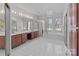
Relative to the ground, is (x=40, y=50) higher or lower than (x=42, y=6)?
lower

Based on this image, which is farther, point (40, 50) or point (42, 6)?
point (42, 6)

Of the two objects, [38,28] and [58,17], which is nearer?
[58,17]

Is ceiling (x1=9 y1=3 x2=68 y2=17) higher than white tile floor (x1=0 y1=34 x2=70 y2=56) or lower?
higher

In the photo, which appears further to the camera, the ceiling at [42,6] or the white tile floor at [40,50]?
the ceiling at [42,6]

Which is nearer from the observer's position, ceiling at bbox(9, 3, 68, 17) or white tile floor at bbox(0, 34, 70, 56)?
white tile floor at bbox(0, 34, 70, 56)

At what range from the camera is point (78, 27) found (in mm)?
4465

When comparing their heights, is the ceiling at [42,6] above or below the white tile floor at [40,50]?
above

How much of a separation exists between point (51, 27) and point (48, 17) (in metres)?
1.54

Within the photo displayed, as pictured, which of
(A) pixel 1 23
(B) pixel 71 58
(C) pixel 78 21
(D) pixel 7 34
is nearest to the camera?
(B) pixel 71 58

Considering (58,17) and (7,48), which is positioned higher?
(58,17)

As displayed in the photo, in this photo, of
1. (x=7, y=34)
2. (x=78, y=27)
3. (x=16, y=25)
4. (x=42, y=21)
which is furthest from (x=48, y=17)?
(x=78, y=27)

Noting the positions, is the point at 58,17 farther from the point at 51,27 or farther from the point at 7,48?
the point at 7,48

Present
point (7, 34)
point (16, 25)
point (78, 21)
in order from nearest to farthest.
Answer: point (78, 21)
point (7, 34)
point (16, 25)

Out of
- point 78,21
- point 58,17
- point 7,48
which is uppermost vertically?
point 58,17
